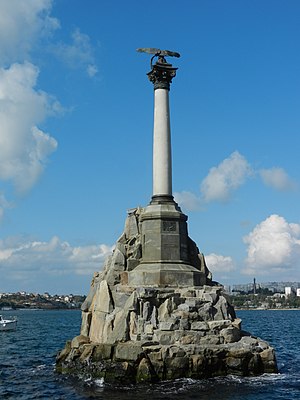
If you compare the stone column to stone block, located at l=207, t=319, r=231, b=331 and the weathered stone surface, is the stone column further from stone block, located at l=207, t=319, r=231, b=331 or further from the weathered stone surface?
stone block, located at l=207, t=319, r=231, b=331

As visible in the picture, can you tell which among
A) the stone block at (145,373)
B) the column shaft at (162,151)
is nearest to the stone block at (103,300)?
the stone block at (145,373)

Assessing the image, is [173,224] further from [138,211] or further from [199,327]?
[199,327]

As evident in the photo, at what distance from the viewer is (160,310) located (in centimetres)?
2039

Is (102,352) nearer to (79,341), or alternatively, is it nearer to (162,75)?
(79,341)

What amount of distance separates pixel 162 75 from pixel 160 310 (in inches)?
400

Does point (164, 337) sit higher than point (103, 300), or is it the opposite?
point (103, 300)

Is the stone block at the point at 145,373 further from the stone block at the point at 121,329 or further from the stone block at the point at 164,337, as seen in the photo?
the stone block at the point at 121,329

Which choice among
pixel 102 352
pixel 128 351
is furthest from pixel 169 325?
pixel 102 352

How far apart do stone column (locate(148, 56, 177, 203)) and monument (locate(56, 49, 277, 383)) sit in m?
0.04

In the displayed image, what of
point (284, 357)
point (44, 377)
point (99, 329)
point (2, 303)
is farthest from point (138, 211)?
point (2, 303)

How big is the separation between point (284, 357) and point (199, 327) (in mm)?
8683

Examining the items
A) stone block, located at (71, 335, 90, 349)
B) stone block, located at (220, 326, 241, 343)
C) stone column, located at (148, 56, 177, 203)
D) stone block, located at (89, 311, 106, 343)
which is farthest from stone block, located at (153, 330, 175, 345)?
stone column, located at (148, 56, 177, 203)

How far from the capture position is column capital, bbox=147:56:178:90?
2408 centimetres

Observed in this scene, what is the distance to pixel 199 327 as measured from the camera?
1967 centimetres
